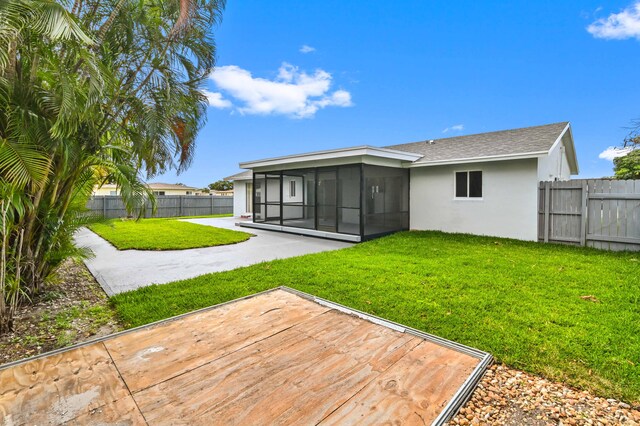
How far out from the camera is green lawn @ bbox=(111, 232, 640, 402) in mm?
2662

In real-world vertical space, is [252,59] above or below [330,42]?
below

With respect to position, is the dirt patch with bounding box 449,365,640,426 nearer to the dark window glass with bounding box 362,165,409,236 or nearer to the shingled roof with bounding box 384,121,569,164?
the dark window glass with bounding box 362,165,409,236

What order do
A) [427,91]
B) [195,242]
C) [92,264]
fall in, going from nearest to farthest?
[92,264], [195,242], [427,91]

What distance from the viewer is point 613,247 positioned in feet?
23.8

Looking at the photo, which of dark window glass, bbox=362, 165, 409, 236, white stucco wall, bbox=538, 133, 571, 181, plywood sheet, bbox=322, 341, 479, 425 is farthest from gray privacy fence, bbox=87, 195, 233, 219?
plywood sheet, bbox=322, 341, 479, 425

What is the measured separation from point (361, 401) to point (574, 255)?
6.95m

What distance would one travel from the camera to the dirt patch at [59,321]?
299cm

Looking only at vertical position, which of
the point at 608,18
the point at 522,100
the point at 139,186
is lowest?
the point at 139,186

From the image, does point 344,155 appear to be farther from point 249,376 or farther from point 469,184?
point 249,376

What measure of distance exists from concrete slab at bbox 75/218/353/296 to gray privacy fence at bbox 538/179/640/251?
210 inches

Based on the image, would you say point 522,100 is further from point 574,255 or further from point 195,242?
point 195,242

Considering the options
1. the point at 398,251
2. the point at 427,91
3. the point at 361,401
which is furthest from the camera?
the point at 427,91

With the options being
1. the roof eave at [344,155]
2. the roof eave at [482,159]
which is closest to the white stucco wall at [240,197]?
the roof eave at [344,155]

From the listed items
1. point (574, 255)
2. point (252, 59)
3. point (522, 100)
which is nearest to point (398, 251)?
point (574, 255)
